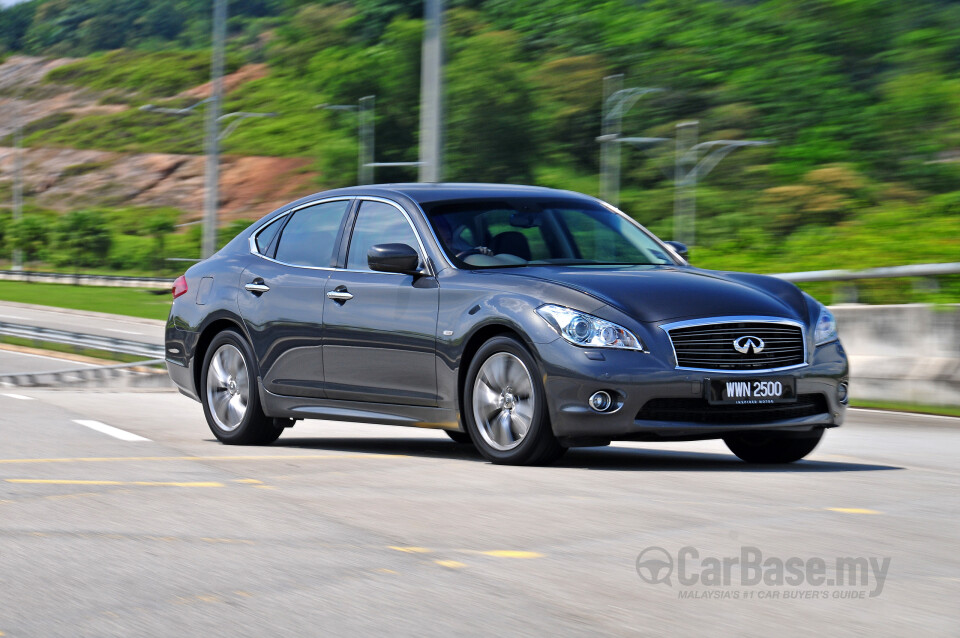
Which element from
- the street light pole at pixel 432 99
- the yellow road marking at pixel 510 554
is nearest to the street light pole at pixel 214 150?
the street light pole at pixel 432 99

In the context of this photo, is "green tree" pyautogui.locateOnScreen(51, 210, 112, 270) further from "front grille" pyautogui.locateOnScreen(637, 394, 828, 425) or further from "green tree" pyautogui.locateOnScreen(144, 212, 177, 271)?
"front grille" pyautogui.locateOnScreen(637, 394, 828, 425)

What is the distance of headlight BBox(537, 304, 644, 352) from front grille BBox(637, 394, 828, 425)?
1.03 feet

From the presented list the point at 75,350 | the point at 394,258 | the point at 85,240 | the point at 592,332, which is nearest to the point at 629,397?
the point at 592,332

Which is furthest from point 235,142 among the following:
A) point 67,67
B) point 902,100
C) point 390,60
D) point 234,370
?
point 234,370

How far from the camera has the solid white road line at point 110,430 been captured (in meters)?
9.84

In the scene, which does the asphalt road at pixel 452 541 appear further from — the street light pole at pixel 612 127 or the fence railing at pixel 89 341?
the street light pole at pixel 612 127

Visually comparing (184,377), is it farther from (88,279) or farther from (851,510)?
(88,279)

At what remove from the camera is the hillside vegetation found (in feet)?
195

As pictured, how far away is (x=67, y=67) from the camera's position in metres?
148

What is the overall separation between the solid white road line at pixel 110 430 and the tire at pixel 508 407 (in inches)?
116

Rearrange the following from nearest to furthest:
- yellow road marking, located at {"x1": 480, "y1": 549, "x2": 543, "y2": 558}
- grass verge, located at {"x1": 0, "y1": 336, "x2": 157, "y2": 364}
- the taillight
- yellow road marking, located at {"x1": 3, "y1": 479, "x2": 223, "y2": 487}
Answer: yellow road marking, located at {"x1": 480, "y1": 549, "x2": 543, "y2": 558} → yellow road marking, located at {"x1": 3, "y1": 479, "x2": 223, "y2": 487} → the taillight → grass verge, located at {"x1": 0, "y1": 336, "x2": 157, "y2": 364}

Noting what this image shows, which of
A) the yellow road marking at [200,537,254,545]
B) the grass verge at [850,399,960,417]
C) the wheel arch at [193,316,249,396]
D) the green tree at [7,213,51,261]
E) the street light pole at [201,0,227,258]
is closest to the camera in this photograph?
the yellow road marking at [200,537,254,545]

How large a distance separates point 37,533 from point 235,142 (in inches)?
4259

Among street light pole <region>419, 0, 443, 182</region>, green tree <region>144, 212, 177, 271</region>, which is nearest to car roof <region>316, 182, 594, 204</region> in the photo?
street light pole <region>419, 0, 443, 182</region>
